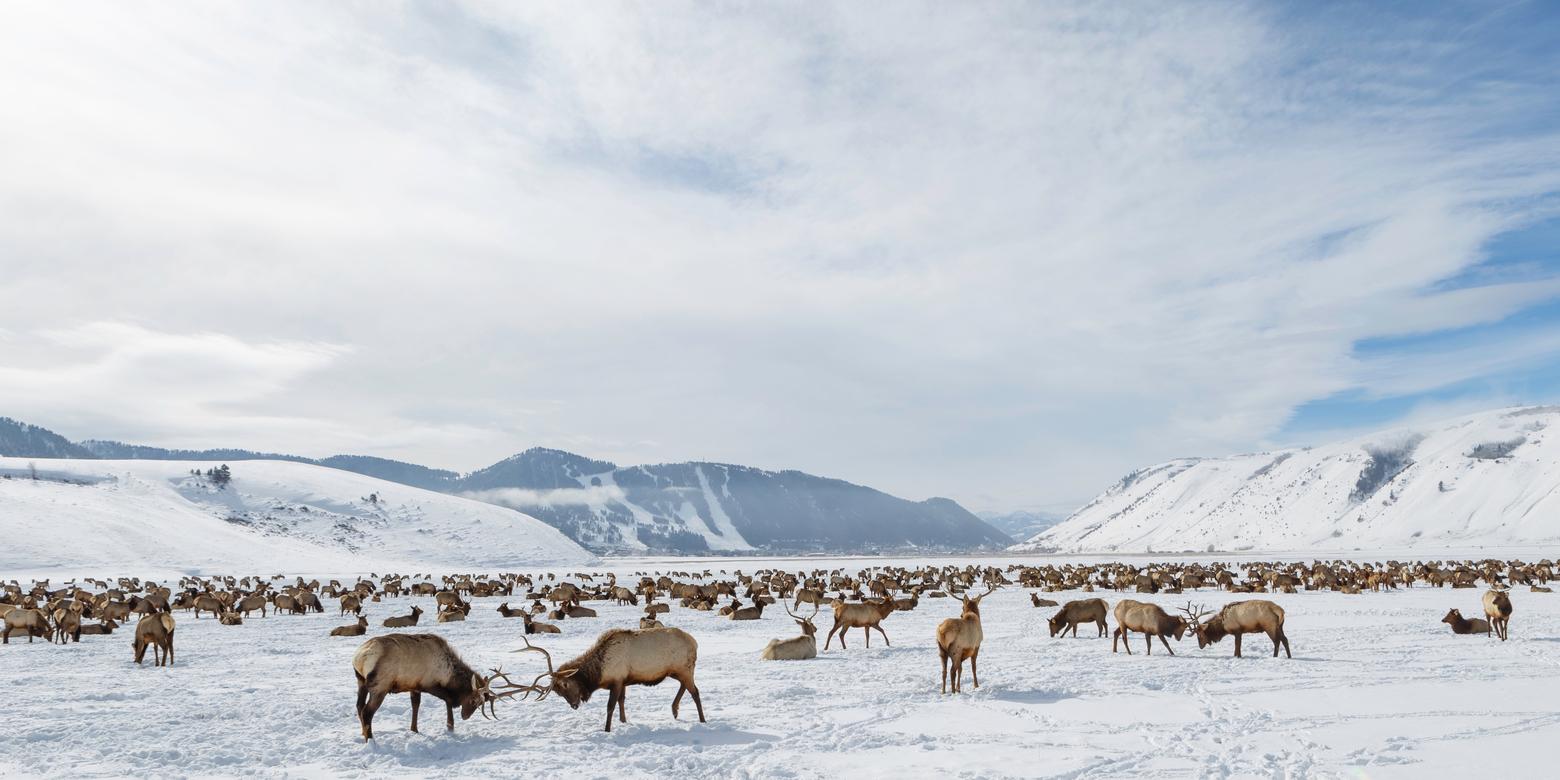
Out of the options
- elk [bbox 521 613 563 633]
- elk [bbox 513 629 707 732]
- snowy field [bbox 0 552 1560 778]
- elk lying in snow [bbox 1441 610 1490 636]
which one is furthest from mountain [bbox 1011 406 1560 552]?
elk [bbox 513 629 707 732]

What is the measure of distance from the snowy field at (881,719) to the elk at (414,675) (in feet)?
1.30

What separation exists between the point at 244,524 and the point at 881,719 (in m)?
109

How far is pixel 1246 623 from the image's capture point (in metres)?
18.2

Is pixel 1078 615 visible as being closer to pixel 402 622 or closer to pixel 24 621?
pixel 402 622

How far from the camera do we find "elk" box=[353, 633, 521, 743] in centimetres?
1063

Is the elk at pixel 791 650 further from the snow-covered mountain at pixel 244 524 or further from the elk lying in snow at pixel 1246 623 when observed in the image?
the snow-covered mountain at pixel 244 524

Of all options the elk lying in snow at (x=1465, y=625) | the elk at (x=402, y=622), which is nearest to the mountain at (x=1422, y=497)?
the elk lying in snow at (x=1465, y=625)

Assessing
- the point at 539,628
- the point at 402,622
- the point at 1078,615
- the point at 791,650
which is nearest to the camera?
the point at 791,650

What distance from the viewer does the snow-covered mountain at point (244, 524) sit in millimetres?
71312

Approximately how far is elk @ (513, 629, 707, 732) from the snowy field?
1.71ft

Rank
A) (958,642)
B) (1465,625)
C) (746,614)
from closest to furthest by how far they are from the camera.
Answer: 1. (958,642)
2. (1465,625)
3. (746,614)

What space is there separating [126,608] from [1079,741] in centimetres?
3233

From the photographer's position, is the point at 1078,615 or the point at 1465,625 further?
the point at 1078,615

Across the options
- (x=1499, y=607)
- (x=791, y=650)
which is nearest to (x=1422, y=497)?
(x=1499, y=607)
